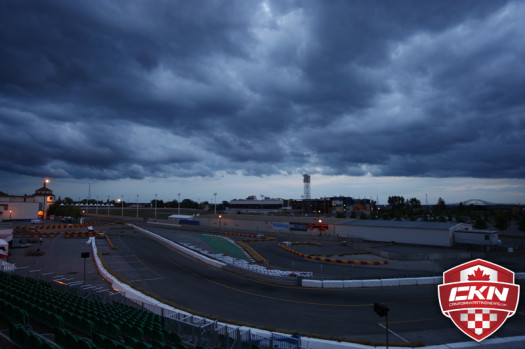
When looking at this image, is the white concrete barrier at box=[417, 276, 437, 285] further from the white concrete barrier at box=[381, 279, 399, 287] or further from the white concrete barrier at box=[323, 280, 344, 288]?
the white concrete barrier at box=[323, 280, 344, 288]

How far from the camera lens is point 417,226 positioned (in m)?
54.9

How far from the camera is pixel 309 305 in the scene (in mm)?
21312

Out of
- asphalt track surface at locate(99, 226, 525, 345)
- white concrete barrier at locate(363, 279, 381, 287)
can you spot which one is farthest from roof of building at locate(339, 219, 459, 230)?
white concrete barrier at locate(363, 279, 381, 287)

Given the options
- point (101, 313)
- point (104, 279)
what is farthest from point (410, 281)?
point (104, 279)

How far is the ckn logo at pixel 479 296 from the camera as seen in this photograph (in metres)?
10.8

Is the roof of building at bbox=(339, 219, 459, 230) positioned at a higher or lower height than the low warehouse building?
higher

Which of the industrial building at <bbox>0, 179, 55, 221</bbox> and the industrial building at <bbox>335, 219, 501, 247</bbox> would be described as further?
the industrial building at <bbox>0, 179, 55, 221</bbox>

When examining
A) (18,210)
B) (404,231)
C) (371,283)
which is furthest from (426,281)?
(18,210)

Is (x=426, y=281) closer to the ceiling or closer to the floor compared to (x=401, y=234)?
closer to the floor

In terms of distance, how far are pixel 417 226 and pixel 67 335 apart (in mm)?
57431

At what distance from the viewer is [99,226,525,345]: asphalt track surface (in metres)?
16.6

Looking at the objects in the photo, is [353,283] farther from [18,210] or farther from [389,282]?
[18,210]

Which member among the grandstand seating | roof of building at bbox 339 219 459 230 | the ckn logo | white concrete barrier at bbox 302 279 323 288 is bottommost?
white concrete barrier at bbox 302 279 323 288

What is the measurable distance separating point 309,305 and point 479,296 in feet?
39.8
